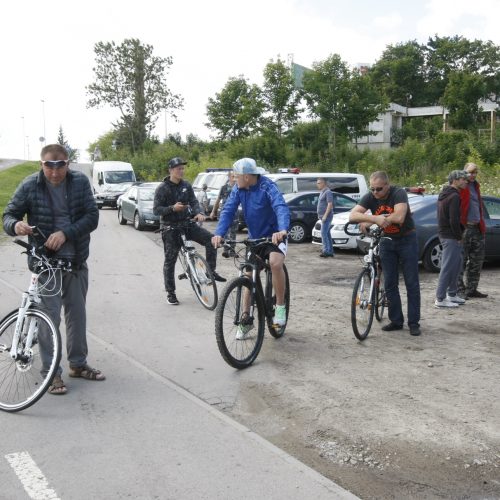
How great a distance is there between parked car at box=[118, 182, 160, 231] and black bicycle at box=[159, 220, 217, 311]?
11.7 metres

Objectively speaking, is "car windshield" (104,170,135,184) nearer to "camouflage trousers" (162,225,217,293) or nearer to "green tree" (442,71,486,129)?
A: "green tree" (442,71,486,129)

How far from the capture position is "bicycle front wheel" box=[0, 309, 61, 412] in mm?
4965

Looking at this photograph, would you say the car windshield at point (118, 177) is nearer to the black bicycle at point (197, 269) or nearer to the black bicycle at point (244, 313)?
the black bicycle at point (197, 269)

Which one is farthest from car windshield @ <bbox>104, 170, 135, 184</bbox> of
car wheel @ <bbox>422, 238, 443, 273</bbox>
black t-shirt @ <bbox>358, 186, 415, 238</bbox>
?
black t-shirt @ <bbox>358, 186, 415, 238</bbox>

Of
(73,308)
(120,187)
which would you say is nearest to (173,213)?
(73,308)

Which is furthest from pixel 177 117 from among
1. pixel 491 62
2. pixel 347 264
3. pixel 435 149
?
pixel 347 264

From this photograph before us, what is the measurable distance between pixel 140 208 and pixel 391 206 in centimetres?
1526

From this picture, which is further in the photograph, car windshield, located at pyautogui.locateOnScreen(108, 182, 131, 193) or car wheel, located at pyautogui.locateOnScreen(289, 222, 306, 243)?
car windshield, located at pyautogui.locateOnScreen(108, 182, 131, 193)

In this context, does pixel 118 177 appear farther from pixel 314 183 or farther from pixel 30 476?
pixel 30 476

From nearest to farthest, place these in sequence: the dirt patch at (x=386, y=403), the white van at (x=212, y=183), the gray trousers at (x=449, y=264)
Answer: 1. the dirt patch at (x=386, y=403)
2. the gray trousers at (x=449, y=264)
3. the white van at (x=212, y=183)

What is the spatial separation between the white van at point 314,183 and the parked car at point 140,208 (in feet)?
13.6

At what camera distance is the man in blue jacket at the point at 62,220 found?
17.1 feet

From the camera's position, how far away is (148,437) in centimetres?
441

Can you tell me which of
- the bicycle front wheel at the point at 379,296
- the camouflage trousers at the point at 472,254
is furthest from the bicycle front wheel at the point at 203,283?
the camouflage trousers at the point at 472,254
